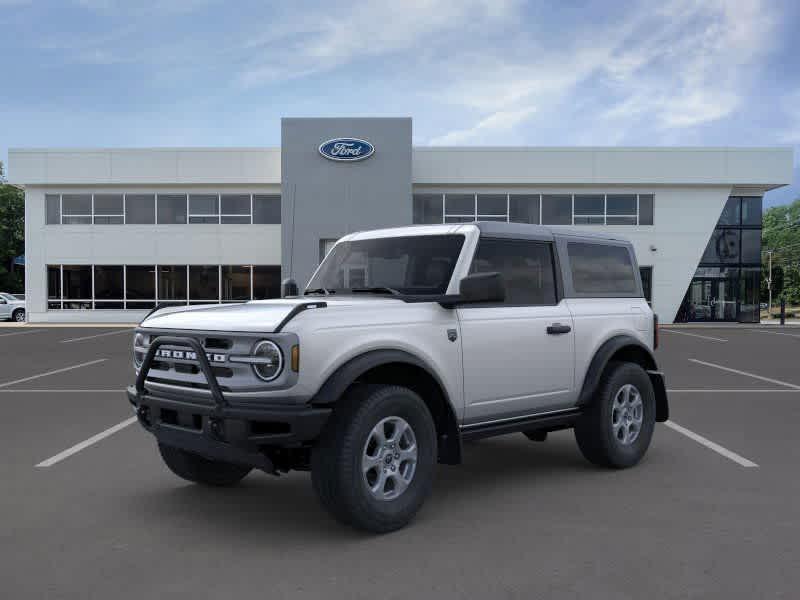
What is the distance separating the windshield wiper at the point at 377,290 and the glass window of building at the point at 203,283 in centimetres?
2705

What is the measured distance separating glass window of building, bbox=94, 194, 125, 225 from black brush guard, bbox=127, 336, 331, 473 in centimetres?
2954

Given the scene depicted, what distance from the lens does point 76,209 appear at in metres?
32.0

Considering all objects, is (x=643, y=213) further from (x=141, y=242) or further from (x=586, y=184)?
(x=141, y=242)

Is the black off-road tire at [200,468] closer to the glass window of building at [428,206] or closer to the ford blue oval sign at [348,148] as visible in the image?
the ford blue oval sign at [348,148]

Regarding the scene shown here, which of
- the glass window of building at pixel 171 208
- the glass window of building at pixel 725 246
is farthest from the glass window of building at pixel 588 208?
the glass window of building at pixel 171 208

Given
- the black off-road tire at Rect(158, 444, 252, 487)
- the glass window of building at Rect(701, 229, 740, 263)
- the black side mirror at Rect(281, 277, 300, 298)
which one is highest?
the glass window of building at Rect(701, 229, 740, 263)

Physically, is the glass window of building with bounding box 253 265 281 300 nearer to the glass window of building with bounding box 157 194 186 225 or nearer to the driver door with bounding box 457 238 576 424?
the glass window of building with bounding box 157 194 186 225

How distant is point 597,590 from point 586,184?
29.4 metres

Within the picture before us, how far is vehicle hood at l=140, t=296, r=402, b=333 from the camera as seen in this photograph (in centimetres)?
409

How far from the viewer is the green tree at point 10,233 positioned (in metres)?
61.7

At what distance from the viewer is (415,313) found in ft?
15.0

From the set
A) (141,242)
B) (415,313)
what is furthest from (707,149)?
(415,313)

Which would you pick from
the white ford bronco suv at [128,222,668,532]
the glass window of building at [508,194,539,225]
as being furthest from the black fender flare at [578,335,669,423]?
the glass window of building at [508,194,539,225]

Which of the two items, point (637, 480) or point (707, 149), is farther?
point (707, 149)
